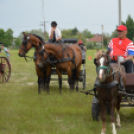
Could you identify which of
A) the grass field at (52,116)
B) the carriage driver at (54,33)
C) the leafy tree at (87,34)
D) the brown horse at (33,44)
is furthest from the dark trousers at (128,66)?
the leafy tree at (87,34)

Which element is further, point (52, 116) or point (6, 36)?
point (6, 36)

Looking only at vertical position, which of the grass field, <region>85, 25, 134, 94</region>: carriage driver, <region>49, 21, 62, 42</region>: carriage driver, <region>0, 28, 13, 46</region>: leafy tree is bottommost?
the grass field

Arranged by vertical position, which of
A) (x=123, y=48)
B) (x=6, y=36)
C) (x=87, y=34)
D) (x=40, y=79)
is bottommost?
(x=40, y=79)

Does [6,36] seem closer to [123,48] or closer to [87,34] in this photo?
[87,34]

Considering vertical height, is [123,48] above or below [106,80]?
above

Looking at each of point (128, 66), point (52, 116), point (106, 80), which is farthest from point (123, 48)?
point (52, 116)

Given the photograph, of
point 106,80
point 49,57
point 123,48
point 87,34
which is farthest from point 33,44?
point 87,34

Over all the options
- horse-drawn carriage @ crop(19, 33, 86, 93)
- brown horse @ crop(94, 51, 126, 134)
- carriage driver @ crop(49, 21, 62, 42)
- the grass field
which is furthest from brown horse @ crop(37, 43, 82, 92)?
brown horse @ crop(94, 51, 126, 134)

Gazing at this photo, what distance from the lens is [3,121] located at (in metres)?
6.00

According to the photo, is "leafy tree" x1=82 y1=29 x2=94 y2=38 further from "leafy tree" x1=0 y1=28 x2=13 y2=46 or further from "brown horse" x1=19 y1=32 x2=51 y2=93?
"brown horse" x1=19 y1=32 x2=51 y2=93

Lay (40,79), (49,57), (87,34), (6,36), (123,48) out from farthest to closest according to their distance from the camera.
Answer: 1. (87,34)
2. (6,36)
3. (40,79)
4. (49,57)
5. (123,48)

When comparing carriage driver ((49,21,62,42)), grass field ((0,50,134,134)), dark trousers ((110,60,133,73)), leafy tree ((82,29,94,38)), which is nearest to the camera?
grass field ((0,50,134,134))

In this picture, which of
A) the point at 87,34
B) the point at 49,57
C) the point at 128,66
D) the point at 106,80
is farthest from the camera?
the point at 87,34

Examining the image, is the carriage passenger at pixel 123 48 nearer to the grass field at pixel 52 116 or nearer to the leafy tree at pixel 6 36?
the grass field at pixel 52 116
